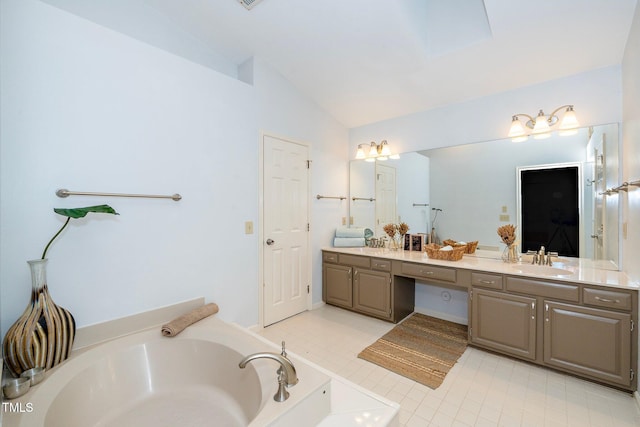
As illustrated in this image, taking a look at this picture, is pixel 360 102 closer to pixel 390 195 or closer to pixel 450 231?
pixel 390 195

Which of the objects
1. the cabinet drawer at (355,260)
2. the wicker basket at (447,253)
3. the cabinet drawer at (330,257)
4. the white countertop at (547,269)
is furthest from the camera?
the cabinet drawer at (330,257)

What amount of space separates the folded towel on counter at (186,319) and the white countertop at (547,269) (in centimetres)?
174

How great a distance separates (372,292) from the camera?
326 centimetres

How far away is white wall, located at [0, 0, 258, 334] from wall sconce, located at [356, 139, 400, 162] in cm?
169

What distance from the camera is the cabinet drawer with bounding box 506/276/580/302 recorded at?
2107 mm

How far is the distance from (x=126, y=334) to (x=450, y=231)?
3102 millimetres

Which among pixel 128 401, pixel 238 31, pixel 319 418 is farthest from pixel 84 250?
pixel 238 31

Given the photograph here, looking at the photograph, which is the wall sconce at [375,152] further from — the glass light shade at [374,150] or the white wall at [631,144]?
the white wall at [631,144]

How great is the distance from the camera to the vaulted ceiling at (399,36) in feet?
6.84

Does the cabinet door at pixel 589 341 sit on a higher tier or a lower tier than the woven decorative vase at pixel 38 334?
lower

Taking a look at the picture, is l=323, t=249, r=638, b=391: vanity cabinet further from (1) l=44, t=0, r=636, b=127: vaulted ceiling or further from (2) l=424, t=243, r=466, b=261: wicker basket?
(1) l=44, t=0, r=636, b=127: vaulted ceiling

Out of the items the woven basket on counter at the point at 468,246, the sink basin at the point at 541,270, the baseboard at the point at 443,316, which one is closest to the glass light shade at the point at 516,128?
the woven basket on counter at the point at 468,246

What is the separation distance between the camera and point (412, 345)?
268 centimetres

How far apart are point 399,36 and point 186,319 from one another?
2.81 metres
